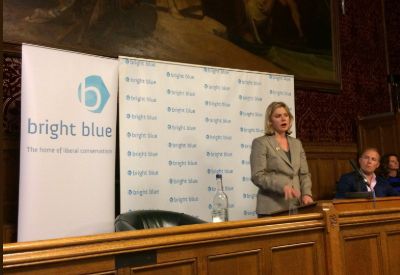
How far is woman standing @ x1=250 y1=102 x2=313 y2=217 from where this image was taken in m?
3.28

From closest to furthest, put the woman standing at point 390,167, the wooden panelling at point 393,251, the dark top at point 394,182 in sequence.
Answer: the wooden panelling at point 393,251, the dark top at point 394,182, the woman standing at point 390,167

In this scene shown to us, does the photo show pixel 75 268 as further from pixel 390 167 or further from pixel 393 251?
pixel 390 167

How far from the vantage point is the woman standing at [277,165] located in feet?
10.8

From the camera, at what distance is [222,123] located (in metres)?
4.85

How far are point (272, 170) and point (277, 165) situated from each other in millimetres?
64

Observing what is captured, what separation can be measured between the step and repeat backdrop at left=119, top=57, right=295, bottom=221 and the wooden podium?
211cm

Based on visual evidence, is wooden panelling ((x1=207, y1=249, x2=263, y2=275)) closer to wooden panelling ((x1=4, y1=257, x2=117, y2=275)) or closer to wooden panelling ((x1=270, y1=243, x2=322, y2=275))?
wooden panelling ((x1=270, y1=243, x2=322, y2=275))

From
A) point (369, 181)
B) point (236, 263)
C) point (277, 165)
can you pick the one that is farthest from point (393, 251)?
point (369, 181)

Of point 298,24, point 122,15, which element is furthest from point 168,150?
point 298,24

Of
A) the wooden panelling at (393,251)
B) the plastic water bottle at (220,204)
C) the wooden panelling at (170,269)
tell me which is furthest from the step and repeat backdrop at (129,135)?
the wooden panelling at (393,251)

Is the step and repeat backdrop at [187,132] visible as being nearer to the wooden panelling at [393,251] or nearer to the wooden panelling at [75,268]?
the wooden panelling at [393,251]

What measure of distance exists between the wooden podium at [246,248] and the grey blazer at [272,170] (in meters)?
0.70

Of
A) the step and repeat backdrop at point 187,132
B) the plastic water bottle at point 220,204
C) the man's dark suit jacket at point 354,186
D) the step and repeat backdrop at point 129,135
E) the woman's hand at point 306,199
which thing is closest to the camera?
the woman's hand at point 306,199

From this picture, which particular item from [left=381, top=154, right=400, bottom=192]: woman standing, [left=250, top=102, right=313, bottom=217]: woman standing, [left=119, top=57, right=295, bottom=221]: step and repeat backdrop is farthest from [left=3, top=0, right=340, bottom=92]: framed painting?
[left=250, top=102, right=313, bottom=217]: woman standing
